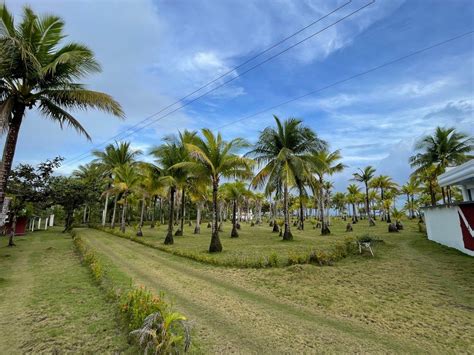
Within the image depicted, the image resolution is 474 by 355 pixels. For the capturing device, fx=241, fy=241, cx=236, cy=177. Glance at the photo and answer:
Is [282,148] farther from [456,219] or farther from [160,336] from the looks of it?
[160,336]

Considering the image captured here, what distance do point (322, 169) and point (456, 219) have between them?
30.0 ft

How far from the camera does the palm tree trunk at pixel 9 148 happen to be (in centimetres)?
791

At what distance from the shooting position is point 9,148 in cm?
825

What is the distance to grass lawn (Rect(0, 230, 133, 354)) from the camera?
153 inches

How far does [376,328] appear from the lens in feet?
14.6

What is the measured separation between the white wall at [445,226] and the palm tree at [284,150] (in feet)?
25.8

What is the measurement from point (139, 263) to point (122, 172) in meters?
16.6

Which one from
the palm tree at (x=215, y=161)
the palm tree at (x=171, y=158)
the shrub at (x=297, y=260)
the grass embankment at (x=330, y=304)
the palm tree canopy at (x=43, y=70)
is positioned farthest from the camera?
the palm tree at (x=171, y=158)

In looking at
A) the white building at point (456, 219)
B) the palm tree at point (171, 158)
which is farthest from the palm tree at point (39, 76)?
the white building at point (456, 219)

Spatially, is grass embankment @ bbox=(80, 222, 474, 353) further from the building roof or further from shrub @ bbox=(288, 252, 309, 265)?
the building roof

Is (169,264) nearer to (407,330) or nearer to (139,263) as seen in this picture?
(139,263)

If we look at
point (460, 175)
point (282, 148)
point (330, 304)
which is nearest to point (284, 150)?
point (282, 148)

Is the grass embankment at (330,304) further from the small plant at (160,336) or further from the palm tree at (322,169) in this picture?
the palm tree at (322,169)

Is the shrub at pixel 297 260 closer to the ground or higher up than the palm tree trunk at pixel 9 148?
closer to the ground
